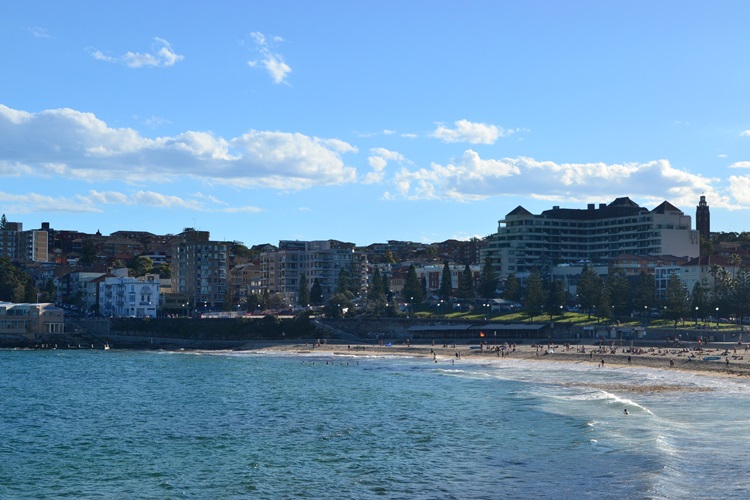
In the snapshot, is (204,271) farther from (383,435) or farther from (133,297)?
(383,435)

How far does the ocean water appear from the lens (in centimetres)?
3941

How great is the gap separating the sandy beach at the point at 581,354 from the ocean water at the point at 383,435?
4.33 metres

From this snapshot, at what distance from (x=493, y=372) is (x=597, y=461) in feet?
157

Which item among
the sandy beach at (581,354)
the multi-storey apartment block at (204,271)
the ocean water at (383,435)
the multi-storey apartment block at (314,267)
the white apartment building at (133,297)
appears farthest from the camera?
the multi-storey apartment block at (204,271)

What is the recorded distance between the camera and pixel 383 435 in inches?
2089

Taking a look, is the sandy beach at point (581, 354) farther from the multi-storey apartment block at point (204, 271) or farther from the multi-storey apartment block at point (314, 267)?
the multi-storey apartment block at point (204, 271)

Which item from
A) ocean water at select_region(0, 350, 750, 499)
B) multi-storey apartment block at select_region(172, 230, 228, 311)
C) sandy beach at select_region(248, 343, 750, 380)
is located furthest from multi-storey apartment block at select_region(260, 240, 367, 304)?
ocean water at select_region(0, 350, 750, 499)

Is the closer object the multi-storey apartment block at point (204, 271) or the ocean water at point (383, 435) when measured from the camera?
the ocean water at point (383, 435)

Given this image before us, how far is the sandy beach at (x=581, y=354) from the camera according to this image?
3346 inches

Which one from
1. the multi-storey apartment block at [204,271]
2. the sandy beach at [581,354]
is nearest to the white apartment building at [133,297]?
the multi-storey apartment block at [204,271]

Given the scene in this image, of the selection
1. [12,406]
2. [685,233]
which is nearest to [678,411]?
[12,406]

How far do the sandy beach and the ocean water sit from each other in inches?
171

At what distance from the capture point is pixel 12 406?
240 ft

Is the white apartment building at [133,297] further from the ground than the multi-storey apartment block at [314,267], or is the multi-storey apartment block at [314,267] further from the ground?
the multi-storey apartment block at [314,267]
